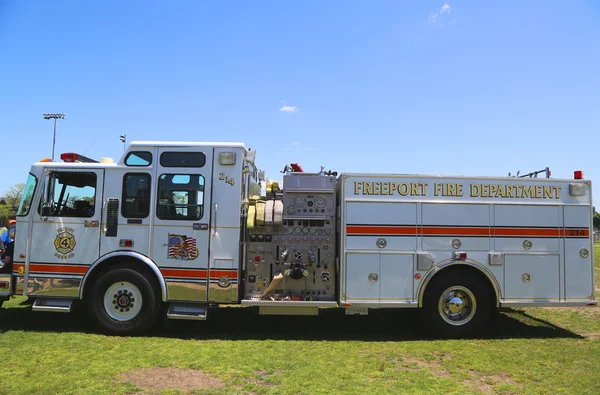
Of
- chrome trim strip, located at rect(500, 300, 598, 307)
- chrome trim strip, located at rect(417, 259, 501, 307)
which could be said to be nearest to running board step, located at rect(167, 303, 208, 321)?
chrome trim strip, located at rect(417, 259, 501, 307)

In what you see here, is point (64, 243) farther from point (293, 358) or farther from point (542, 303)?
point (542, 303)

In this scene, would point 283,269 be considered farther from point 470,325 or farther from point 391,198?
point 470,325

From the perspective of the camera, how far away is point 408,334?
290 inches

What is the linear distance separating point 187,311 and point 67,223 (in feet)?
7.92

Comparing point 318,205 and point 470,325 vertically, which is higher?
point 318,205

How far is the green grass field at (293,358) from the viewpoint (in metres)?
4.94

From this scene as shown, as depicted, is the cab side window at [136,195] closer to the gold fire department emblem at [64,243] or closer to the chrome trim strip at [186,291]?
the gold fire department emblem at [64,243]

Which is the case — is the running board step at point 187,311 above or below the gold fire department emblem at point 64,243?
below

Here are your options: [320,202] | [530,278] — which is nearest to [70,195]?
[320,202]

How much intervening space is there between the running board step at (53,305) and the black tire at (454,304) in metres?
5.74

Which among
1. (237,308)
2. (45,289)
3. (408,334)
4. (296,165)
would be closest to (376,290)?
(408,334)

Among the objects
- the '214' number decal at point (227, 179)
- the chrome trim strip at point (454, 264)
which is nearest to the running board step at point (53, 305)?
the '214' number decal at point (227, 179)

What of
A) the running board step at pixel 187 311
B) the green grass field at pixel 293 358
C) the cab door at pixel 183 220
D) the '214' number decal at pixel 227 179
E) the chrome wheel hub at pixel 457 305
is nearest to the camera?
the green grass field at pixel 293 358

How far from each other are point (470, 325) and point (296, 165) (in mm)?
3919
